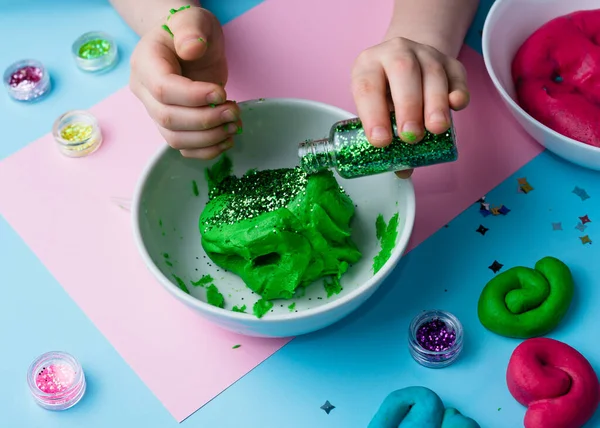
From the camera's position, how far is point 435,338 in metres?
1.04

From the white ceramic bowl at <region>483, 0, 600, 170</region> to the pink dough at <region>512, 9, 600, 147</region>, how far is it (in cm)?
2

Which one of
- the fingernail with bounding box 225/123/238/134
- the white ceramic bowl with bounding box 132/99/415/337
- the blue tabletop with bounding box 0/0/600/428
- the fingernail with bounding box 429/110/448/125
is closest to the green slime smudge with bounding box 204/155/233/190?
the white ceramic bowl with bounding box 132/99/415/337

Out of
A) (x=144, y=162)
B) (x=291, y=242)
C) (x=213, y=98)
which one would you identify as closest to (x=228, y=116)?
(x=213, y=98)

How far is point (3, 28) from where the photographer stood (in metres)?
1.41

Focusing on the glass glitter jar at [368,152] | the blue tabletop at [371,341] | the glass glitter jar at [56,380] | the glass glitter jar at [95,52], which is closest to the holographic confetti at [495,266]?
the blue tabletop at [371,341]

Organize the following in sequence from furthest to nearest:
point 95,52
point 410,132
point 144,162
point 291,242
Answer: point 95,52, point 144,162, point 291,242, point 410,132

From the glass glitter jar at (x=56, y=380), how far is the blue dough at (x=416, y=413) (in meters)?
0.38

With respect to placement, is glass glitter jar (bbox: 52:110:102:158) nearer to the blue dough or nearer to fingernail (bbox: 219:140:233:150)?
fingernail (bbox: 219:140:233:150)

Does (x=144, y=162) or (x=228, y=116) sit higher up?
(x=228, y=116)

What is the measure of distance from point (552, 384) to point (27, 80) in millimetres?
930

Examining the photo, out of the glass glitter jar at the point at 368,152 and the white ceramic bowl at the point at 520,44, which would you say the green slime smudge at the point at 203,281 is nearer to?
the glass glitter jar at the point at 368,152

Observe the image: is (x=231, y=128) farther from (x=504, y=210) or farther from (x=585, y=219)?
(x=585, y=219)

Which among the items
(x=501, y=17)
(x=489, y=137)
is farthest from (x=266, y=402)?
(x=501, y=17)

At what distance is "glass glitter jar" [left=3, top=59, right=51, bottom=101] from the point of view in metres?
1.30
